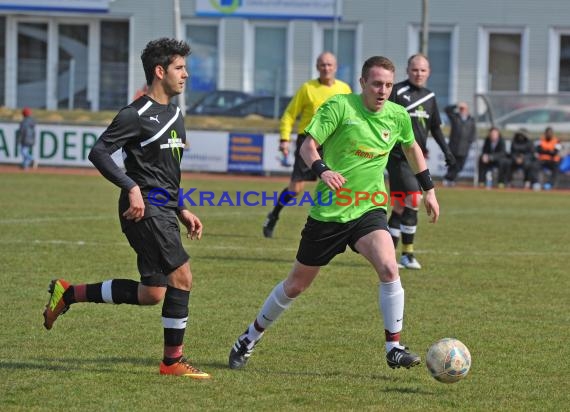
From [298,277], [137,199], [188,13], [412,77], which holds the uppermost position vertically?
[188,13]

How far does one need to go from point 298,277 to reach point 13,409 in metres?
1.95

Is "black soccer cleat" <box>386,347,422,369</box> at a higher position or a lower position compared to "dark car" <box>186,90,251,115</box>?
lower

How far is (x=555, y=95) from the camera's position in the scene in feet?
96.0

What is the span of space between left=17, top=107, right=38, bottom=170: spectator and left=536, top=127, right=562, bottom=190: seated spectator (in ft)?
41.2

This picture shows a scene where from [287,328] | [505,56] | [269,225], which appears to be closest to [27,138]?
[269,225]

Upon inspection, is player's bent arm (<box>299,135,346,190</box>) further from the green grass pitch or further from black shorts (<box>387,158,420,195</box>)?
black shorts (<box>387,158,420,195</box>)

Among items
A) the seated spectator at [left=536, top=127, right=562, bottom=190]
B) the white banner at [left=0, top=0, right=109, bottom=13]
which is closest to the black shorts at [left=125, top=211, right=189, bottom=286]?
the seated spectator at [left=536, top=127, right=562, bottom=190]

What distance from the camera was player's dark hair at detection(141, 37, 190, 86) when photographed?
659 centimetres

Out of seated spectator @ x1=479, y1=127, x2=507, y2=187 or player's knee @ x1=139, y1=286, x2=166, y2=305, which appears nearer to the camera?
player's knee @ x1=139, y1=286, x2=166, y2=305

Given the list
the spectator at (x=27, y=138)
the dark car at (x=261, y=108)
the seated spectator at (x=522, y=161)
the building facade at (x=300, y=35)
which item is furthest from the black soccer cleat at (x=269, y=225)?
the building facade at (x=300, y=35)

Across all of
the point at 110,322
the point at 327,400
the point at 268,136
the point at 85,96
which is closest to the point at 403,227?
the point at 110,322

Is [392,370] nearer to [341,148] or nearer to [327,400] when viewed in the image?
[327,400]

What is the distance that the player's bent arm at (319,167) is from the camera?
6.55m

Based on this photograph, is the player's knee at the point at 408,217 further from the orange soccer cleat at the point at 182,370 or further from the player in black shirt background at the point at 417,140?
the orange soccer cleat at the point at 182,370
